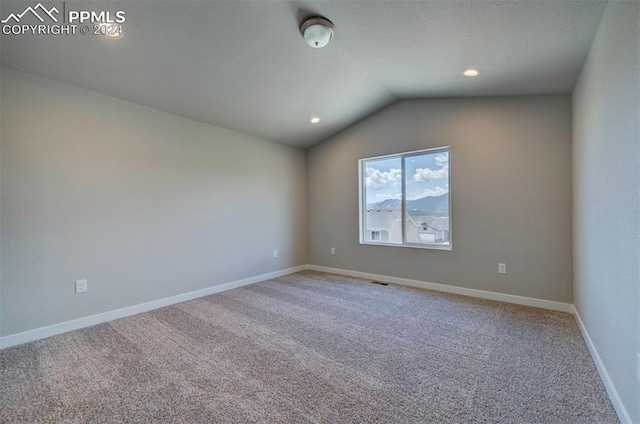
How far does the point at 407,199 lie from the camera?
4246 millimetres

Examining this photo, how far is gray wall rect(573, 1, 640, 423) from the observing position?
4.56 ft

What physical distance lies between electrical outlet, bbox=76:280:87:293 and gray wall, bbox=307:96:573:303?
11.6ft

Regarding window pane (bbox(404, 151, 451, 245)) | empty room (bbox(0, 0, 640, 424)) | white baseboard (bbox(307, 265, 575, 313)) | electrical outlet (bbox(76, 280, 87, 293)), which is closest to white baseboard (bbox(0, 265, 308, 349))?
empty room (bbox(0, 0, 640, 424))

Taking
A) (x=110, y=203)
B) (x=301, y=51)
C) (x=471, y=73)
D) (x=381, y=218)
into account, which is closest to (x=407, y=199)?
(x=381, y=218)

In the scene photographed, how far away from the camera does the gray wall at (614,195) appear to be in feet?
4.56

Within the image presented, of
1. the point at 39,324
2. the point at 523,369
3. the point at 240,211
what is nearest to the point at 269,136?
the point at 240,211

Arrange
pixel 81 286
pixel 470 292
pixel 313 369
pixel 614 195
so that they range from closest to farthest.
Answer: pixel 614 195 < pixel 313 369 < pixel 81 286 < pixel 470 292

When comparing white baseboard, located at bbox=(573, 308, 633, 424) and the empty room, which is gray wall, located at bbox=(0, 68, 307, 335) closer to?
the empty room

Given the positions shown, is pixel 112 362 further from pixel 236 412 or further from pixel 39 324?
pixel 236 412

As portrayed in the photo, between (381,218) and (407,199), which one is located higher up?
(407,199)

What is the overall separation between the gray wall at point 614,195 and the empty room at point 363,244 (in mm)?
22

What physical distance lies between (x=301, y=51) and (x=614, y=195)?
8.53 ft

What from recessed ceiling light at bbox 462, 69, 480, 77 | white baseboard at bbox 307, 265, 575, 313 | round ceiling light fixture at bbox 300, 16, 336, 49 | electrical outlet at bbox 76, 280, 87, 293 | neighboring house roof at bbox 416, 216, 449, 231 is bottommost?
white baseboard at bbox 307, 265, 575, 313

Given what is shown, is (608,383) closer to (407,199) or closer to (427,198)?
(427,198)
